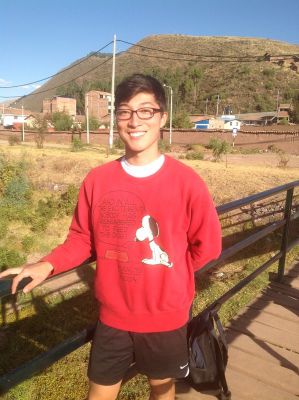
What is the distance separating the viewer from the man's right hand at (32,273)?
1455 mm

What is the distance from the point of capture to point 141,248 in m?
1.57

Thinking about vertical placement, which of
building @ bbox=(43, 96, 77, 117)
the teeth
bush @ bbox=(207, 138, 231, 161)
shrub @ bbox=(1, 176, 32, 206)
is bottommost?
shrub @ bbox=(1, 176, 32, 206)

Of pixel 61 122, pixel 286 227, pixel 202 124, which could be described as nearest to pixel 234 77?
pixel 202 124

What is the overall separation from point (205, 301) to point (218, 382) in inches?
200

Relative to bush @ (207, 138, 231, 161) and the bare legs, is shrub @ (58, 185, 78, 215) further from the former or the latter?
the bare legs

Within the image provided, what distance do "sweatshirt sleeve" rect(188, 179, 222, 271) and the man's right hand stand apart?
0.58 meters

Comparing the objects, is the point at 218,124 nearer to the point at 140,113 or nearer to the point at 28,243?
the point at 28,243

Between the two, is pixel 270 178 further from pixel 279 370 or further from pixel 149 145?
pixel 149 145

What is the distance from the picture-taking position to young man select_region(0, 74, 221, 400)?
5.13 feet

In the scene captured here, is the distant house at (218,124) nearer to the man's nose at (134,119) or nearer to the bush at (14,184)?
the bush at (14,184)

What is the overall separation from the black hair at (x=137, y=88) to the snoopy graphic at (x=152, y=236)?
48 cm

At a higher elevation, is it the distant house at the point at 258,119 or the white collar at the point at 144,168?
the white collar at the point at 144,168

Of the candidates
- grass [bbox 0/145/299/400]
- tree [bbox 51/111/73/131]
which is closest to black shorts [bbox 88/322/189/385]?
grass [bbox 0/145/299/400]

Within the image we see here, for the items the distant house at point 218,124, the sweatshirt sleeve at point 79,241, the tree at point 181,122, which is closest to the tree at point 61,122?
the tree at point 181,122
